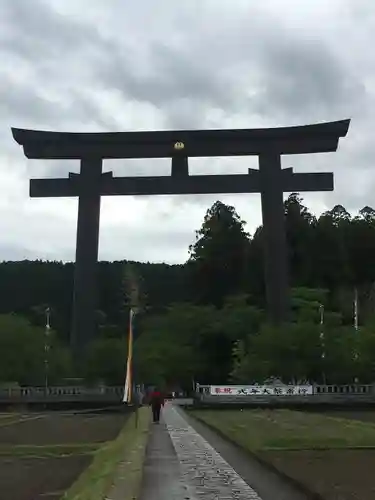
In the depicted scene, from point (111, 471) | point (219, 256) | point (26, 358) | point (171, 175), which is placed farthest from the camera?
point (219, 256)

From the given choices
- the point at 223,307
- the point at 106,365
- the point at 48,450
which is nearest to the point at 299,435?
the point at 48,450

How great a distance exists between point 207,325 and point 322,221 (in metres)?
16.1

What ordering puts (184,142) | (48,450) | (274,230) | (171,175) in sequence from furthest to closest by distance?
(274,230) → (171,175) → (184,142) → (48,450)

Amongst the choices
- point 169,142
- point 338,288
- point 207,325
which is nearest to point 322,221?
point 338,288

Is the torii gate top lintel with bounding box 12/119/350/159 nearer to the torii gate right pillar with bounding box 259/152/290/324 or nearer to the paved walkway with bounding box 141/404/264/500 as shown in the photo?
the torii gate right pillar with bounding box 259/152/290/324

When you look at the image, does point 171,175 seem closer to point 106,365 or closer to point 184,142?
point 184,142

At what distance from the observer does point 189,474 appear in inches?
364

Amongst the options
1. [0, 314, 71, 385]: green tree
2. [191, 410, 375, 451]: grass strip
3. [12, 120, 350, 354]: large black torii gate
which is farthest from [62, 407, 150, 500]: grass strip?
[0, 314, 71, 385]: green tree

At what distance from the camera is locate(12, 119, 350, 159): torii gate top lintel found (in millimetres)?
31453

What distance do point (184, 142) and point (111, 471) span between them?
23428 mm

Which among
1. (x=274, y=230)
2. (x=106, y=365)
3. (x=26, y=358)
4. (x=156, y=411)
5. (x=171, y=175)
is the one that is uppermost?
(x=171, y=175)

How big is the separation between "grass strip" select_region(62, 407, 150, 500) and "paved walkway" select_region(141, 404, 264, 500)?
138mm

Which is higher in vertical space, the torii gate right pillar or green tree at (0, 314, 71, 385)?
the torii gate right pillar

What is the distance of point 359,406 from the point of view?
1209 inches
